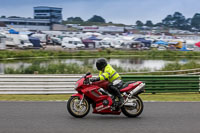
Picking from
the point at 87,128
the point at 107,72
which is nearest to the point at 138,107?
the point at 107,72

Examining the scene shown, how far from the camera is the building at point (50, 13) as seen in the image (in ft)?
464

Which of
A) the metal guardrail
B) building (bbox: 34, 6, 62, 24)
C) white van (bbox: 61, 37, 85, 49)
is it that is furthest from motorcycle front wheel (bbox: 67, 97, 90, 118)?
building (bbox: 34, 6, 62, 24)

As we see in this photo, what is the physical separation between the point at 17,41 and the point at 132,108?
213 feet

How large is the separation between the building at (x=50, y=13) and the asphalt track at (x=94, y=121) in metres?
129

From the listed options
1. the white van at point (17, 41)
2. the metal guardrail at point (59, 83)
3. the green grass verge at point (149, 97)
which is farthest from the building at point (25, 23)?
the green grass verge at point (149, 97)

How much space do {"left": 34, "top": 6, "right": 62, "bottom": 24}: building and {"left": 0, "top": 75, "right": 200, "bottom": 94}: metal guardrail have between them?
123468 millimetres

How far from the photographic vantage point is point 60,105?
12.1 metres

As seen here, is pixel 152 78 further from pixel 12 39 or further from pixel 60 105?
pixel 12 39

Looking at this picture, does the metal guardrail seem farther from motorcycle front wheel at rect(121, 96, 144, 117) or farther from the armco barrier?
motorcycle front wheel at rect(121, 96, 144, 117)

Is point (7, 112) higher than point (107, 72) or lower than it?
lower

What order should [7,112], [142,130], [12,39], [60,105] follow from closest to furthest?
[142,130]
[7,112]
[60,105]
[12,39]

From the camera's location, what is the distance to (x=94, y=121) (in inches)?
361

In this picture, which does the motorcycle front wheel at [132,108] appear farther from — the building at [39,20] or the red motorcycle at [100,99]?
the building at [39,20]

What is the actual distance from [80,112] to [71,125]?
0.92m
